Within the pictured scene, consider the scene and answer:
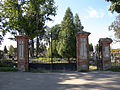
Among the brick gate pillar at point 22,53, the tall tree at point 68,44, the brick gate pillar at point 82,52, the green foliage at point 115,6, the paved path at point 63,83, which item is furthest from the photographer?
the tall tree at point 68,44

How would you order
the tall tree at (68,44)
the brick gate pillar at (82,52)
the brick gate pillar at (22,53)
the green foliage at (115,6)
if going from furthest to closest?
1. the tall tree at (68,44)
2. the green foliage at (115,6)
3. the brick gate pillar at (22,53)
4. the brick gate pillar at (82,52)

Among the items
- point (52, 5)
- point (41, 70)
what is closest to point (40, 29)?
point (52, 5)

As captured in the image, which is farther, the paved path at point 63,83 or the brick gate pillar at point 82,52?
the brick gate pillar at point 82,52

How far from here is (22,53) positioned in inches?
370

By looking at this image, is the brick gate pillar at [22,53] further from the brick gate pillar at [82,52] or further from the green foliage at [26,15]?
the green foliage at [26,15]

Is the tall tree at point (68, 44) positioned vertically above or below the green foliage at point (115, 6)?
below

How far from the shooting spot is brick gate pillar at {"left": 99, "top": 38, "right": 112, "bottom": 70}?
8.94 meters

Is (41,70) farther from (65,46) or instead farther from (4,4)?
(4,4)

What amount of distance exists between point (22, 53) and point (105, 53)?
254 inches

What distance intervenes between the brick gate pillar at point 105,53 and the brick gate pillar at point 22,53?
5913 mm

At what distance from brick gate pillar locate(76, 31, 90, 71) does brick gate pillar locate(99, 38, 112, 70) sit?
125cm

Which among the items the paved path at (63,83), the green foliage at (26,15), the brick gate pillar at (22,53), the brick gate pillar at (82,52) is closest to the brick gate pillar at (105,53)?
the brick gate pillar at (82,52)

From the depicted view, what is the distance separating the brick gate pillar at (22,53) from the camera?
9328mm

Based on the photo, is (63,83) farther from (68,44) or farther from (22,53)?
(68,44)
